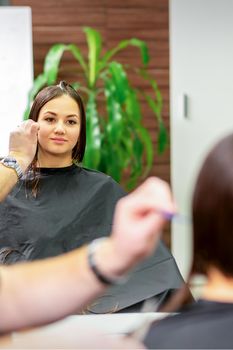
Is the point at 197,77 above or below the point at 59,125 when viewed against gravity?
above

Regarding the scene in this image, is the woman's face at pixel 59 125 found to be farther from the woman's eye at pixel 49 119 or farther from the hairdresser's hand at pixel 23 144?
the hairdresser's hand at pixel 23 144

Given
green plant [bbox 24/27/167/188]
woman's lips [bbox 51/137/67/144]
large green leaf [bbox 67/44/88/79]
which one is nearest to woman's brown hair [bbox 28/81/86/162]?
woman's lips [bbox 51/137/67/144]

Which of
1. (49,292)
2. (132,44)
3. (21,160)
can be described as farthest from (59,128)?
(132,44)

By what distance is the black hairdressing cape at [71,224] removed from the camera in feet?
8.52

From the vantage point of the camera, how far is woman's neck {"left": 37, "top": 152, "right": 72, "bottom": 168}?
9.43 ft

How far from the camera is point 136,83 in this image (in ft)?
16.4

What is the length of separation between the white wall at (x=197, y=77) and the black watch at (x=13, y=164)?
283 centimetres

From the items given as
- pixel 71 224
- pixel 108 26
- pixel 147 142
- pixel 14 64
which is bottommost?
pixel 71 224

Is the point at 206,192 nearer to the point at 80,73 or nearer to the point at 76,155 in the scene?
the point at 76,155

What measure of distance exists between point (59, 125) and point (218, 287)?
1928 mm

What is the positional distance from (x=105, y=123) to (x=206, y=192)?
3.74 metres

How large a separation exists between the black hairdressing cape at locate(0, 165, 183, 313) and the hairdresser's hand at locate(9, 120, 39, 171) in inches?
20.5

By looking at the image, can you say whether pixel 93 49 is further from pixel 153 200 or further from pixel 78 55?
pixel 153 200

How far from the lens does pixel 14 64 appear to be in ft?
14.3
